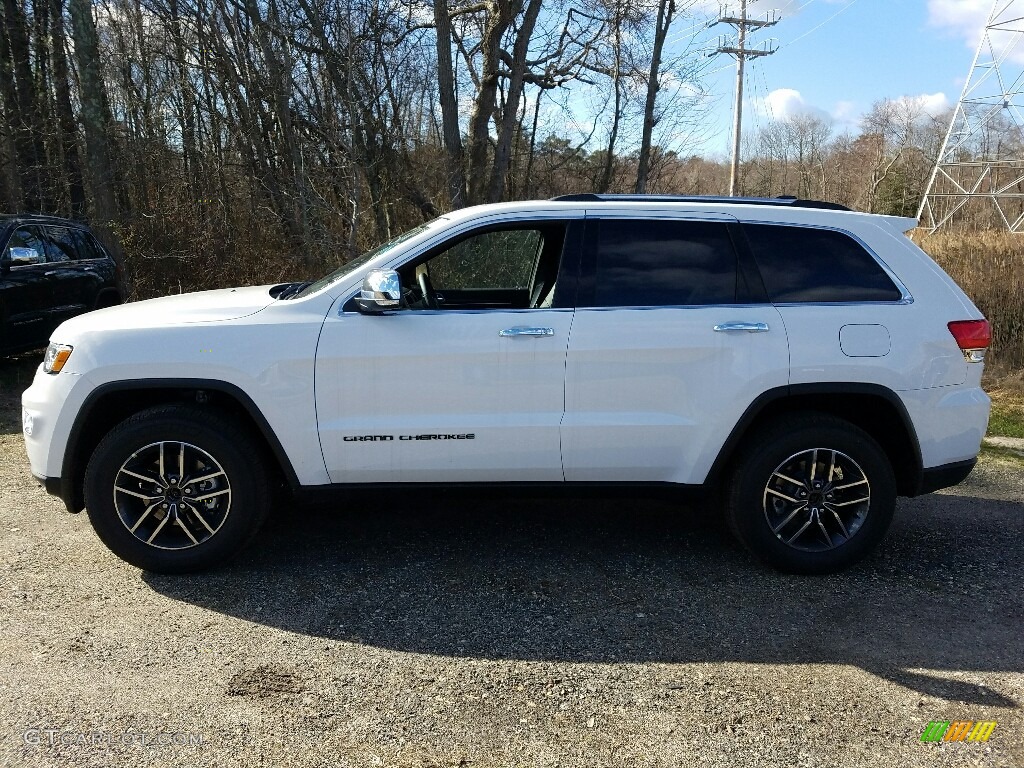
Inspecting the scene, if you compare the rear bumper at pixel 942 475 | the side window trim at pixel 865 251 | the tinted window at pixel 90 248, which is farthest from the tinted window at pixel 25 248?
the rear bumper at pixel 942 475

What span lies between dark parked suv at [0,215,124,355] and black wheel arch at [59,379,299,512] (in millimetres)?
5221

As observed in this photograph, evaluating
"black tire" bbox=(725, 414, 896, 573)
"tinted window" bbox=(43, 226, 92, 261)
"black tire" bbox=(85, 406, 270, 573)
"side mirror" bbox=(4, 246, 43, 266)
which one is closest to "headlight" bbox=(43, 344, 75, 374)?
"black tire" bbox=(85, 406, 270, 573)

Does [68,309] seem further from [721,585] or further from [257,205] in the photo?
[721,585]

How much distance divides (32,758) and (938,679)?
134 inches

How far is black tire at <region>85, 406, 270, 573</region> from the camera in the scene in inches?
158

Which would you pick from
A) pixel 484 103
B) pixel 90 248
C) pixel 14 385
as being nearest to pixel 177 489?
pixel 14 385

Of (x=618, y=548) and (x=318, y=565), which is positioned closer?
(x=318, y=565)

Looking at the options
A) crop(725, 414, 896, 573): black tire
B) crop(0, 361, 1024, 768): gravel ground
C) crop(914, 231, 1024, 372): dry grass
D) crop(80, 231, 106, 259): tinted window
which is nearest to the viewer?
crop(0, 361, 1024, 768): gravel ground

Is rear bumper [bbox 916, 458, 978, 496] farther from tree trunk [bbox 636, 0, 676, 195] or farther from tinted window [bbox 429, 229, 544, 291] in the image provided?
tree trunk [bbox 636, 0, 676, 195]

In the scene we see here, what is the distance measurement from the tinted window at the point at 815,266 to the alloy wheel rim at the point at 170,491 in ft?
9.79

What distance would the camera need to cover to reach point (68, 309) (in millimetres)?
9305

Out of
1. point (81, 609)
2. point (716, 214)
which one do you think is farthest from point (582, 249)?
point (81, 609)

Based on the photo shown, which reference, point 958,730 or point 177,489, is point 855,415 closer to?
point 958,730

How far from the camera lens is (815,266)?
4.21 metres
